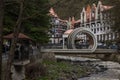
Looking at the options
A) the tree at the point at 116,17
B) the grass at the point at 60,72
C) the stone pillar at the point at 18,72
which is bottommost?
the grass at the point at 60,72

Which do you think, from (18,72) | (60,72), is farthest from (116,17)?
(18,72)

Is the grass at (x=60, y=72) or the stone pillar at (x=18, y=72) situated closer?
the stone pillar at (x=18, y=72)

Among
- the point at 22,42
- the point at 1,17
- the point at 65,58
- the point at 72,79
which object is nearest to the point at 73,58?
the point at 65,58

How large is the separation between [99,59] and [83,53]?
5.11m

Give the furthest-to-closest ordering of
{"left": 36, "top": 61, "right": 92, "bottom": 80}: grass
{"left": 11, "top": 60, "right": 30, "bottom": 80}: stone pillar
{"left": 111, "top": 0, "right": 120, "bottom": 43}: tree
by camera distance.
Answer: {"left": 111, "top": 0, "right": 120, "bottom": 43}: tree < {"left": 36, "top": 61, "right": 92, "bottom": 80}: grass < {"left": 11, "top": 60, "right": 30, "bottom": 80}: stone pillar

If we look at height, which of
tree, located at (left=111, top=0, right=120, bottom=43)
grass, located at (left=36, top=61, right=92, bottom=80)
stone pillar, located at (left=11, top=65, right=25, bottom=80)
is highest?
tree, located at (left=111, top=0, right=120, bottom=43)

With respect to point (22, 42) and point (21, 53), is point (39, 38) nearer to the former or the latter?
point (22, 42)

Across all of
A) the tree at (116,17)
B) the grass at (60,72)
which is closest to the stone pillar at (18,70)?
the grass at (60,72)

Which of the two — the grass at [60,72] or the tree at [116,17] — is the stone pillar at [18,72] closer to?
the grass at [60,72]

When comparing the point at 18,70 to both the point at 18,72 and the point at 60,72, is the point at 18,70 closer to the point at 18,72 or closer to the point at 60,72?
the point at 18,72

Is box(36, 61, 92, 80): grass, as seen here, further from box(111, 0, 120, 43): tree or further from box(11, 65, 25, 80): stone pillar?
box(111, 0, 120, 43): tree

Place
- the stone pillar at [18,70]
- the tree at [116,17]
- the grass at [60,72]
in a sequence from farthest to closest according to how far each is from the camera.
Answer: the tree at [116,17], the grass at [60,72], the stone pillar at [18,70]

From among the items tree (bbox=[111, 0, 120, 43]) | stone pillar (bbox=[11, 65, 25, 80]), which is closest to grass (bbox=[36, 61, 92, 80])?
stone pillar (bbox=[11, 65, 25, 80])

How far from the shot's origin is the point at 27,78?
25891 mm
